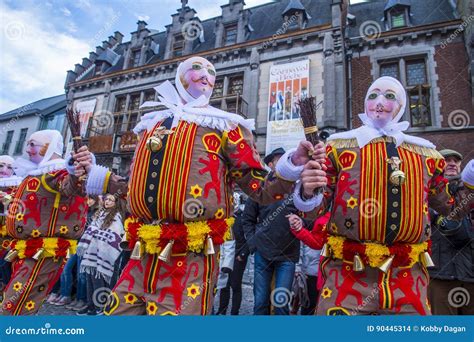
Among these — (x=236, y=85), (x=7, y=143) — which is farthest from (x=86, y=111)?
(x=236, y=85)

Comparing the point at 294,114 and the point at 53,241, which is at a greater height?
the point at 294,114

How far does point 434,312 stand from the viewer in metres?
3.71

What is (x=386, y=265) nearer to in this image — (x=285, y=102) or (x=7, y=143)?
(x=285, y=102)

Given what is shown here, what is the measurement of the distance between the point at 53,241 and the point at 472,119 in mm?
11938

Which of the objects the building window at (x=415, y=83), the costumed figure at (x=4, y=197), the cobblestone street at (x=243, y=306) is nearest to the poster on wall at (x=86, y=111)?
the costumed figure at (x=4, y=197)

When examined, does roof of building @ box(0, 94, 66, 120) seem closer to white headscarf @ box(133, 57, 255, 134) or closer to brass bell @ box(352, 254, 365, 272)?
white headscarf @ box(133, 57, 255, 134)

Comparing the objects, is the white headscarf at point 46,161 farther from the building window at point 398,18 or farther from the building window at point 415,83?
the building window at point 398,18

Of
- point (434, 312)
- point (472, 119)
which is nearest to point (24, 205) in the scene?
point (434, 312)

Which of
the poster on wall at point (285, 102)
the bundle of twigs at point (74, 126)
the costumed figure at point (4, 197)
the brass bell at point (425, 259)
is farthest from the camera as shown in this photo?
the poster on wall at point (285, 102)

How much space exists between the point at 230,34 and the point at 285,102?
17.5 feet

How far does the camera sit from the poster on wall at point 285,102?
1163 cm

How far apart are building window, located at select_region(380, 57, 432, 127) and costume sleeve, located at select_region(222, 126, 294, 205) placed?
416 inches

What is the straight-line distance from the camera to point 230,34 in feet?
49.7

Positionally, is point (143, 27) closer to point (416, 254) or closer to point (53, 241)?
point (53, 241)
